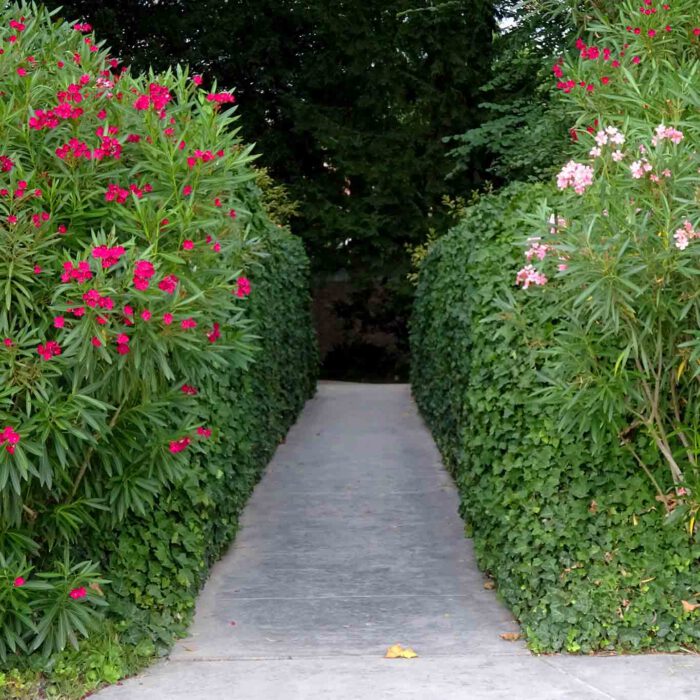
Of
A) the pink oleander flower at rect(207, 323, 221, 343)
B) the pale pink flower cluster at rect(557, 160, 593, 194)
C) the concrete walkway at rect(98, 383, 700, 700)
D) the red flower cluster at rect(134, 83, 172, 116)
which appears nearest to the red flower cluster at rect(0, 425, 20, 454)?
the pink oleander flower at rect(207, 323, 221, 343)

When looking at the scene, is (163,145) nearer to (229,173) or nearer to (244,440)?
(229,173)

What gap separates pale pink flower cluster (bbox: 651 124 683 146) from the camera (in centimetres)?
479

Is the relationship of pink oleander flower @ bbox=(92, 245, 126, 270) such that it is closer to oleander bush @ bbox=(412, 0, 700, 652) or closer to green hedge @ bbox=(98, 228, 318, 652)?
green hedge @ bbox=(98, 228, 318, 652)

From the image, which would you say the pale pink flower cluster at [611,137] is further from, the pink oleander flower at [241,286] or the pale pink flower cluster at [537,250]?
the pink oleander flower at [241,286]

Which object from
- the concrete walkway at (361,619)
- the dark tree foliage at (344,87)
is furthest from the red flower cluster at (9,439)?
the dark tree foliage at (344,87)

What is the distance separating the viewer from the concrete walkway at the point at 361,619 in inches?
192

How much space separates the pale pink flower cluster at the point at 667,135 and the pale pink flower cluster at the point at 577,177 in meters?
0.33

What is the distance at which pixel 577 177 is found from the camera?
4.93 metres

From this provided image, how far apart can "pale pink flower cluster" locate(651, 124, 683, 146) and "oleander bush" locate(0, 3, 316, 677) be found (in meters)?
Answer: 2.04

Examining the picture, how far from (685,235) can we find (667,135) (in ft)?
1.86

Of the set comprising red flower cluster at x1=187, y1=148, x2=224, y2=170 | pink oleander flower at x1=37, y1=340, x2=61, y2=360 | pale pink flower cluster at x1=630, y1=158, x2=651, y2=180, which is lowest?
pink oleander flower at x1=37, y1=340, x2=61, y2=360

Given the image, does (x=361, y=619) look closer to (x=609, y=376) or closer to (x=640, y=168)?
(x=609, y=376)

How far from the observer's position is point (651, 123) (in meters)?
5.36

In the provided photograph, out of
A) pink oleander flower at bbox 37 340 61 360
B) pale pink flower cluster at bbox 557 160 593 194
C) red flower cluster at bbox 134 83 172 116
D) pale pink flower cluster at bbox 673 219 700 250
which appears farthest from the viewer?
pale pink flower cluster at bbox 557 160 593 194
